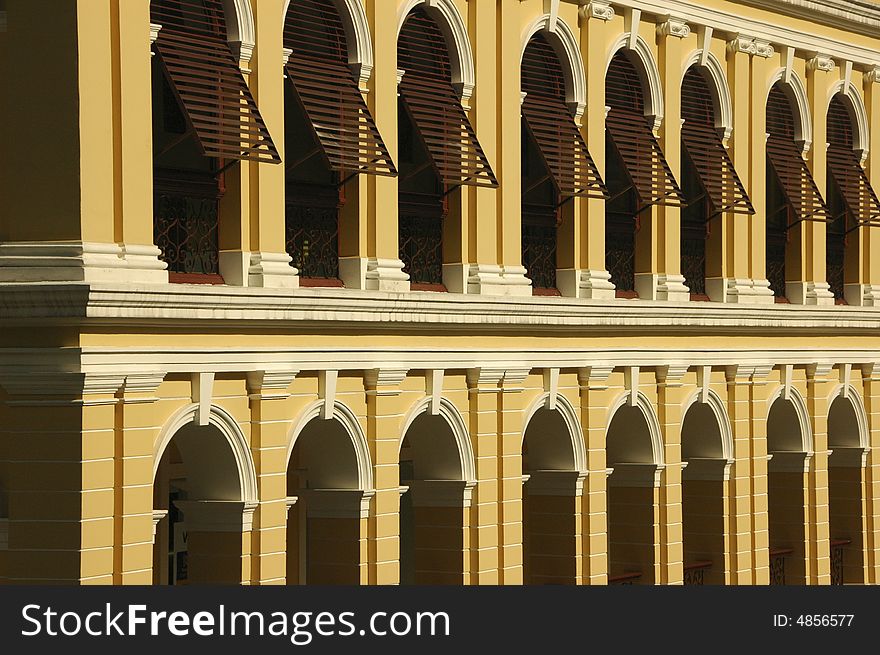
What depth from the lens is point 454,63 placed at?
24594mm

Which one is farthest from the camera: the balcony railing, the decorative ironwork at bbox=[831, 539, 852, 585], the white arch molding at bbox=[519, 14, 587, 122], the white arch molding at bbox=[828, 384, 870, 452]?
the decorative ironwork at bbox=[831, 539, 852, 585]

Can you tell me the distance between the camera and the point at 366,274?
75.3ft

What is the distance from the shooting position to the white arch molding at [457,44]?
79.9 feet

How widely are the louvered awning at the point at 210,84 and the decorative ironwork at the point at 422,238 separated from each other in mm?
3388

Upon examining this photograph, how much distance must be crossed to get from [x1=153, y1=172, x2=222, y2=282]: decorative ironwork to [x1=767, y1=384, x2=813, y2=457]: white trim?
1185 cm

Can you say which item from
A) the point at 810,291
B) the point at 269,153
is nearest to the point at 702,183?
the point at 810,291

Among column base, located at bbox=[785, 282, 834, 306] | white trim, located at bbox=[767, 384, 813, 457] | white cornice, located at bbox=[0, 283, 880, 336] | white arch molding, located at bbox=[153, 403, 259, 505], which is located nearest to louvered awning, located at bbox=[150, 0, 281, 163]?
white cornice, located at bbox=[0, 283, 880, 336]

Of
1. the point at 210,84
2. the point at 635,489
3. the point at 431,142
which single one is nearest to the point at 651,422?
the point at 635,489

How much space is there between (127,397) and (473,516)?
20.5 ft

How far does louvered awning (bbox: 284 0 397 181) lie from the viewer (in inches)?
873

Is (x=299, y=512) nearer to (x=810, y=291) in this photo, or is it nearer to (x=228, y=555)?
(x=228, y=555)

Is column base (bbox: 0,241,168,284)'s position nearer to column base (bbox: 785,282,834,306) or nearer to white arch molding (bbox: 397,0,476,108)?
white arch molding (bbox: 397,0,476,108)

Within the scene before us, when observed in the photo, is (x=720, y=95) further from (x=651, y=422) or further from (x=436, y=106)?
(x=436, y=106)

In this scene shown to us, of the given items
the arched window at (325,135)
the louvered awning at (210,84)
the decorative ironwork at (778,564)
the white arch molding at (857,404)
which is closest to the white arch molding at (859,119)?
the white arch molding at (857,404)
